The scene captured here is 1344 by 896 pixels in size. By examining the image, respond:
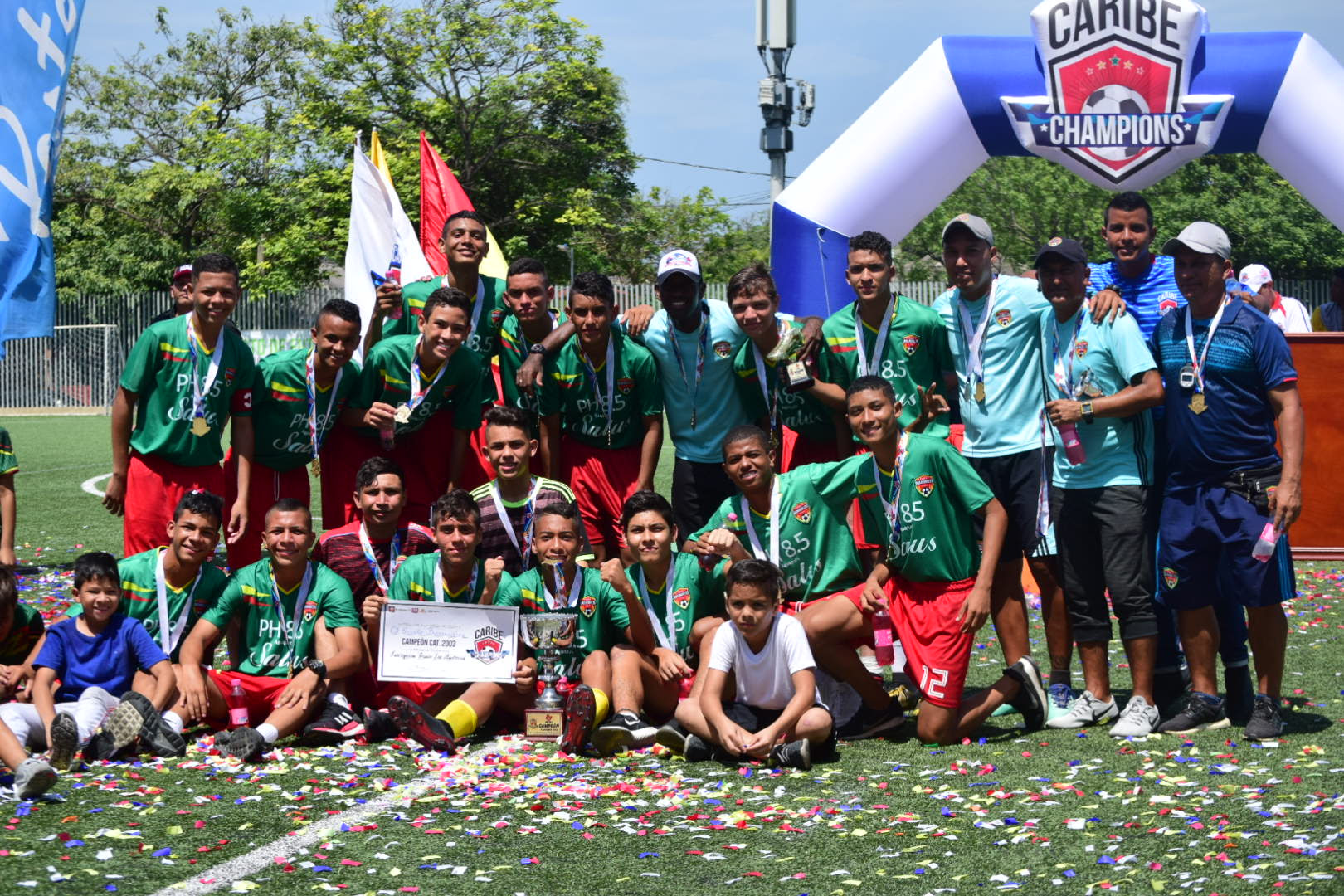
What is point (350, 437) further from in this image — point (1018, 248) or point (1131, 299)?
point (1018, 248)

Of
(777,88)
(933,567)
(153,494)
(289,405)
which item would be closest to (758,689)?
(933,567)

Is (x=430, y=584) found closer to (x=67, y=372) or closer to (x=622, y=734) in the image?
(x=622, y=734)

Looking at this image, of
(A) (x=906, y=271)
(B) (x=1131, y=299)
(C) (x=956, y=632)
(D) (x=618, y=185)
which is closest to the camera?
(C) (x=956, y=632)

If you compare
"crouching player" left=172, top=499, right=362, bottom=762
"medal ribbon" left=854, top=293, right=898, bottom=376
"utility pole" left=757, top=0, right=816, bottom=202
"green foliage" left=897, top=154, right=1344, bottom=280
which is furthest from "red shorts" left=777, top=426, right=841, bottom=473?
"green foliage" left=897, top=154, right=1344, bottom=280

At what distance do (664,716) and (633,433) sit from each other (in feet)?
5.70

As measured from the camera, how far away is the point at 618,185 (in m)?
40.8

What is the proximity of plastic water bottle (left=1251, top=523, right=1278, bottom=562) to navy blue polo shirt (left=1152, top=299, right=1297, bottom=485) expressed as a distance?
30 centimetres

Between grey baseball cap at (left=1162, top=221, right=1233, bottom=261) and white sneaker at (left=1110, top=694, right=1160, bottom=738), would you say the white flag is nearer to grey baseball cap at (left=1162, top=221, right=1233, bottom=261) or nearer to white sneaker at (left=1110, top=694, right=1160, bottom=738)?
grey baseball cap at (left=1162, top=221, right=1233, bottom=261)

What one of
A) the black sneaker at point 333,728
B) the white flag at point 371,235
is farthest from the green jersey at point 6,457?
the white flag at point 371,235

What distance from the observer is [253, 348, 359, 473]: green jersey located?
776 centimetres

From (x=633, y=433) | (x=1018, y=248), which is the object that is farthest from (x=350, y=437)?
(x=1018, y=248)

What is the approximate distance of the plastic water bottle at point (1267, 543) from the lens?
20.6ft

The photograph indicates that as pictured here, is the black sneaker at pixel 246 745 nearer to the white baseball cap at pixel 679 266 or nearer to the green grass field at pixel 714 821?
the green grass field at pixel 714 821

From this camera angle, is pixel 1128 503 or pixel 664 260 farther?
pixel 664 260
